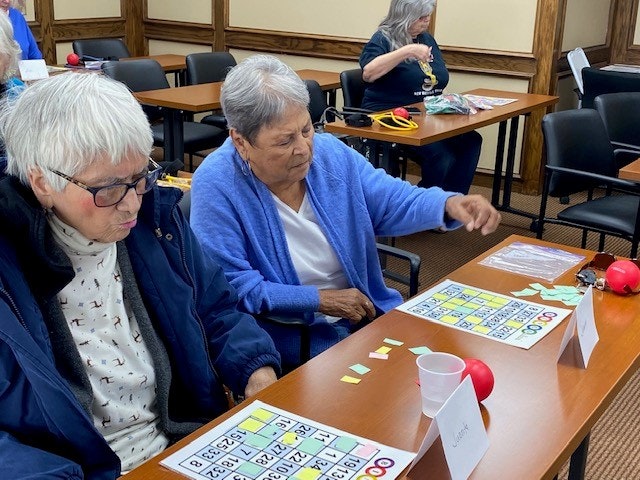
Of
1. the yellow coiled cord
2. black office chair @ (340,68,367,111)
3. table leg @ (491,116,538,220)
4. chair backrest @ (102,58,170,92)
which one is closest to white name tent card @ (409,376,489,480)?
the yellow coiled cord

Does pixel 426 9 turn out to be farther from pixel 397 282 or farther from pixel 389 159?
pixel 397 282

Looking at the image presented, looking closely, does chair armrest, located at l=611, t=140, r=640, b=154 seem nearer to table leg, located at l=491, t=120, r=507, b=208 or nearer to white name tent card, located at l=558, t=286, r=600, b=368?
table leg, located at l=491, t=120, r=507, b=208

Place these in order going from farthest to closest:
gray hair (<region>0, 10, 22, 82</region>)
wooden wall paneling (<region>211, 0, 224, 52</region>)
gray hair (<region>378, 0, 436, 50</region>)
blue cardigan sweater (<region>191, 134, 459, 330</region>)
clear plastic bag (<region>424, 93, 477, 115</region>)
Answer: wooden wall paneling (<region>211, 0, 224, 52</region>) < gray hair (<region>378, 0, 436, 50</region>) < clear plastic bag (<region>424, 93, 477, 115</region>) < gray hair (<region>0, 10, 22, 82</region>) < blue cardigan sweater (<region>191, 134, 459, 330</region>)

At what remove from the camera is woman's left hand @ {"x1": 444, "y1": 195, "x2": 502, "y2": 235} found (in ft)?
6.37

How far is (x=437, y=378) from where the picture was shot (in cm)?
133

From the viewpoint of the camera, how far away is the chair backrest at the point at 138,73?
4941mm

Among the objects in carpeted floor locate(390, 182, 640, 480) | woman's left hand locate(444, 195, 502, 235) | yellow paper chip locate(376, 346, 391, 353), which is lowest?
carpeted floor locate(390, 182, 640, 480)

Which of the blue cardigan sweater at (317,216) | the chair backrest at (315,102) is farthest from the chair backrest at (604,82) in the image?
the blue cardigan sweater at (317,216)

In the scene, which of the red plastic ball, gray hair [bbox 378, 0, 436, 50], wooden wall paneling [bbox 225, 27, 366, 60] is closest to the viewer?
the red plastic ball

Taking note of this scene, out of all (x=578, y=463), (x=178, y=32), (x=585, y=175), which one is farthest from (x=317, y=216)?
(x=178, y=32)

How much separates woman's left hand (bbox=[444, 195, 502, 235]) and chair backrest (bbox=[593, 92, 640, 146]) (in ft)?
8.60

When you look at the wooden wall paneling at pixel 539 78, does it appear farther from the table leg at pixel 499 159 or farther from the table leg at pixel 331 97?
the table leg at pixel 331 97

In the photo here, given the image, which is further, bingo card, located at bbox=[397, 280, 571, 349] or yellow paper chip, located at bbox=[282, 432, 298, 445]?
bingo card, located at bbox=[397, 280, 571, 349]

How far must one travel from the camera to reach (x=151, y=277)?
5.08 ft
